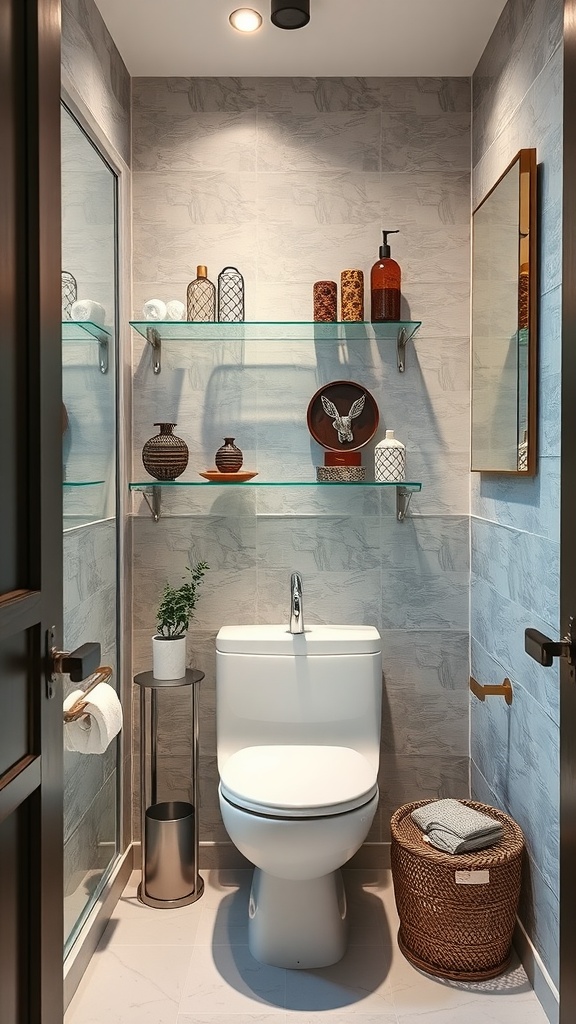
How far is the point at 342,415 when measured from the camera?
2.66 meters

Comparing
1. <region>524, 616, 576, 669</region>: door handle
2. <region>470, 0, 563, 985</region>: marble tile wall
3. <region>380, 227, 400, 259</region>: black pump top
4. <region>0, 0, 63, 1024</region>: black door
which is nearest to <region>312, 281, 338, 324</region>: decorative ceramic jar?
<region>380, 227, 400, 259</region>: black pump top

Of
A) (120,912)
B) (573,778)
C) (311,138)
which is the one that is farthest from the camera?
(311,138)

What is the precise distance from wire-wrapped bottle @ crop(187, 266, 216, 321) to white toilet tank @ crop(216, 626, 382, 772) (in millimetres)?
988

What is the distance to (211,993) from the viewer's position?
206cm

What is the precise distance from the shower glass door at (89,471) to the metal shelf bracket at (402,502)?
2.90ft

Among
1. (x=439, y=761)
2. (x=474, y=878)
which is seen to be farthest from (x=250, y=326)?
(x=474, y=878)

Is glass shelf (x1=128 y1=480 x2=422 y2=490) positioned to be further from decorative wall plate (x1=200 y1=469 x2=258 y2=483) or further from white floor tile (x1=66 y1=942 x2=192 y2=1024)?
white floor tile (x1=66 y1=942 x2=192 y2=1024)

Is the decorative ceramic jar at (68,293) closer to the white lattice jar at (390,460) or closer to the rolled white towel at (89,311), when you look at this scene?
the rolled white towel at (89,311)

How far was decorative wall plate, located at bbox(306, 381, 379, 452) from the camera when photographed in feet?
8.62

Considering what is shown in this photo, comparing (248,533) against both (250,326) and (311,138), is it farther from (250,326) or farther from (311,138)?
(311,138)

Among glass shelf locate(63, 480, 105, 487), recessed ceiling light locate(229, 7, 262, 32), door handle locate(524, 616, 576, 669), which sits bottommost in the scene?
door handle locate(524, 616, 576, 669)

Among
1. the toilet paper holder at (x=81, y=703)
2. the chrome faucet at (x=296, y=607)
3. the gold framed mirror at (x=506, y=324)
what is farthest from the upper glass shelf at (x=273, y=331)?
the toilet paper holder at (x=81, y=703)

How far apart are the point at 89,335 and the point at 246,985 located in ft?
5.58

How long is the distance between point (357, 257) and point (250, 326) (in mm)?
409
